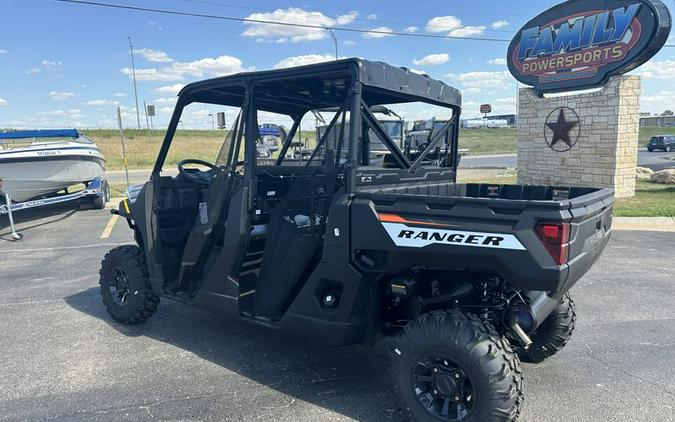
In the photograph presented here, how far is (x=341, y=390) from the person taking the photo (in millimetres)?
3307

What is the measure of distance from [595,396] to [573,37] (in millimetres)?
11435

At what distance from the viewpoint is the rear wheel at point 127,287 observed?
14.4 feet

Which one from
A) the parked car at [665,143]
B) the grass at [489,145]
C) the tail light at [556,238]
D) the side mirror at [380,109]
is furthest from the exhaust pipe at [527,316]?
the parked car at [665,143]

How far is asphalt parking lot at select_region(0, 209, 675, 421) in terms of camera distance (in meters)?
3.07

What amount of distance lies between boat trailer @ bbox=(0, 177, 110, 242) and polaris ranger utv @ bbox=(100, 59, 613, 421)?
212 inches

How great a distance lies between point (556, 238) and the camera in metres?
2.44

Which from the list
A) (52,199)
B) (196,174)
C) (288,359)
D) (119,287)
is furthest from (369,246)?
(52,199)

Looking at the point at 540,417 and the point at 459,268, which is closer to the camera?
the point at 459,268

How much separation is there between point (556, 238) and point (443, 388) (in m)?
1.02

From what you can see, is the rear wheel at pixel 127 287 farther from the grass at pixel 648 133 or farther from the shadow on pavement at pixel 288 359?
the grass at pixel 648 133

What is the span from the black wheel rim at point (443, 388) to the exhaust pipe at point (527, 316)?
537mm

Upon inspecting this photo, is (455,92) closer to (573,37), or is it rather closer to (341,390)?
(341,390)

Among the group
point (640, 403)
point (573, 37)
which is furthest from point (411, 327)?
point (573, 37)

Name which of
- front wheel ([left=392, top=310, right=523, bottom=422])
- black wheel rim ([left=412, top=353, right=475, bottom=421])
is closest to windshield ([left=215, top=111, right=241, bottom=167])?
front wheel ([left=392, top=310, right=523, bottom=422])
